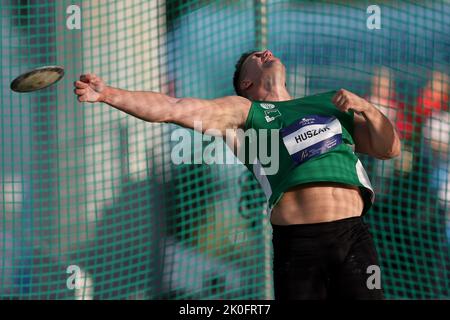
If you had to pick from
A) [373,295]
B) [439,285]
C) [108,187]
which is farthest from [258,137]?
[439,285]

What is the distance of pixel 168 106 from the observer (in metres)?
5.33

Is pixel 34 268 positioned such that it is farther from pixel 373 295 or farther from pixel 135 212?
pixel 373 295

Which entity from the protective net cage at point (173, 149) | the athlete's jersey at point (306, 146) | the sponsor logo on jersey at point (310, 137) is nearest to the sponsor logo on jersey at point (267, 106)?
the athlete's jersey at point (306, 146)

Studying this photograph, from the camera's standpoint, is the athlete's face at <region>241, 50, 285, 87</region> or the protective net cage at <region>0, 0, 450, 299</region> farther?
the protective net cage at <region>0, 0, 450, 299</region>

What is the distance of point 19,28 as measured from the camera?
8.17 metres

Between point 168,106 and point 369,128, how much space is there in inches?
44.2

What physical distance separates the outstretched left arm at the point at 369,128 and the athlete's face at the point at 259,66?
0.62 m

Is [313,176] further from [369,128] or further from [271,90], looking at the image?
[271,90]

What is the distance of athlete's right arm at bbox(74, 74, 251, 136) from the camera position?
5.03 metres

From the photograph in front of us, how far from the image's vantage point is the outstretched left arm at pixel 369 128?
17.7 feet

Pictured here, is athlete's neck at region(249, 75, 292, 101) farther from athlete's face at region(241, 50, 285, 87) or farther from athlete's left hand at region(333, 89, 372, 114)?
athlete's left hand at region(333, 89, 372, 114)

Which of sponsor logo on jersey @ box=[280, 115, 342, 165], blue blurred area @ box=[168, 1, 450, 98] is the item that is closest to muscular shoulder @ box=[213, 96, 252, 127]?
sponsor logo on jersey @ box=[280, 115, 342, 165]

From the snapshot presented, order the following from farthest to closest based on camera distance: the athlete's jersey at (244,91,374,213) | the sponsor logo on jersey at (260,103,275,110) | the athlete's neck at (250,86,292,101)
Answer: the athlete's neck at (250,86,292,101) → the sponsor logo on jersey at (260,103,275,110) → the athlete's jersey at (244,91,374,213)

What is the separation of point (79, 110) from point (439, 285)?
307 cm
